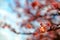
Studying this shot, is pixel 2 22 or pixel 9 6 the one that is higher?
pixel 9 6

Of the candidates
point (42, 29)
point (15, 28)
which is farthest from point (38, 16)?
point (15, 28)

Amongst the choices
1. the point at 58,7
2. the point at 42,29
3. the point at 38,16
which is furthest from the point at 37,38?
the point at 58,7

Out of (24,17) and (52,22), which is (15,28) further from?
(52,22)

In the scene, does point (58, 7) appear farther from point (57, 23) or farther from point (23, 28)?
point (23, 28)

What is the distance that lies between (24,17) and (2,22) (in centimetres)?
20

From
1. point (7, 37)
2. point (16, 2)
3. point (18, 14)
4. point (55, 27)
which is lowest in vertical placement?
point (7, 37)

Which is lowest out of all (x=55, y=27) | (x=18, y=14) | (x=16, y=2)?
(x=55, y=27)

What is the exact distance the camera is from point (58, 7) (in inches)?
46.9

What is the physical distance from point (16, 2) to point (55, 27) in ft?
1.34

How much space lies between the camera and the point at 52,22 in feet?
3.87

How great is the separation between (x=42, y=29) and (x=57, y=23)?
145mm

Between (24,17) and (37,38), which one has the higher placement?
(24,17)

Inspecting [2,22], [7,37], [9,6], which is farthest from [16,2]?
[7,37]

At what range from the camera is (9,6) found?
1.17m
